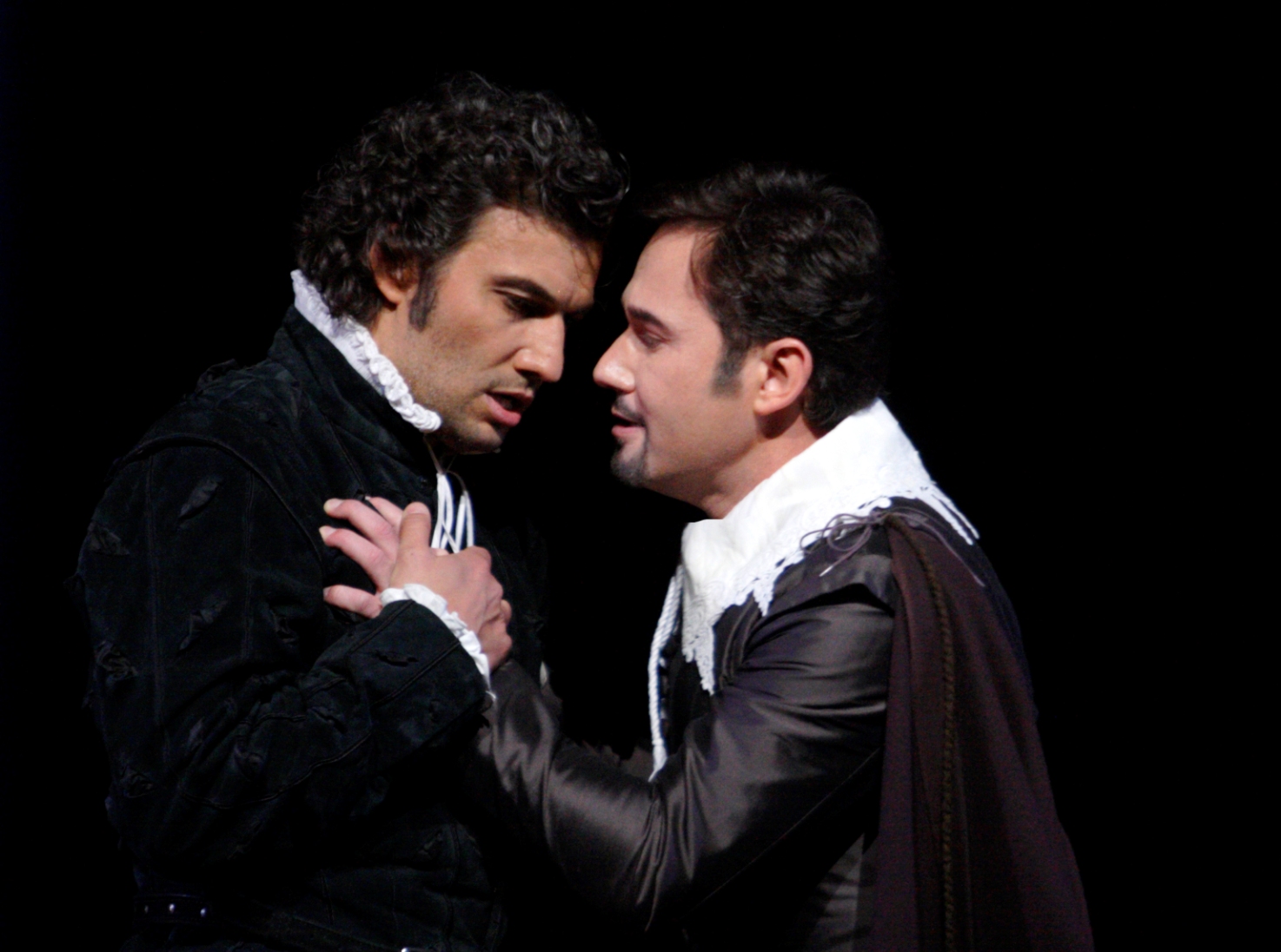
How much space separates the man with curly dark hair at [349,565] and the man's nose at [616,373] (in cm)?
11

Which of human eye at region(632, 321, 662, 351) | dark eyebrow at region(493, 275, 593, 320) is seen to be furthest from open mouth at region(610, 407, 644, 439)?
dark eyebrow at region(493, 275, 593, 320)

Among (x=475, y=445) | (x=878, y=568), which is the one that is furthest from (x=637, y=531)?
(x=878, y=568)

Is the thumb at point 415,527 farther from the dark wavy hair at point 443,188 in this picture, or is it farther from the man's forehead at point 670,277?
the man's forehead at point 670,277

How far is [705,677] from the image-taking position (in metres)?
2.04

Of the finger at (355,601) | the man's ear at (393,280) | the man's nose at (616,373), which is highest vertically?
the man's ear at (393,280)

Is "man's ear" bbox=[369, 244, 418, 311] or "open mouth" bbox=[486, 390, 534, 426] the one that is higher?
"man's ear" bbox=[369, 244, 418, 311]

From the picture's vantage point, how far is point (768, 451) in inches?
85.7

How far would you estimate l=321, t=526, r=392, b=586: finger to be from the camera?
1.77 meters

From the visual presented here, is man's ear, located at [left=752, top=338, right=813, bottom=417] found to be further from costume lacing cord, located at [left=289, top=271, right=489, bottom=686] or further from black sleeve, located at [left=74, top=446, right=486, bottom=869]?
black sleeve, located at [left=74, top=446, right=486, bottom=869]

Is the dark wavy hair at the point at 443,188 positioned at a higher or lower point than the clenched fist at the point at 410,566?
higher

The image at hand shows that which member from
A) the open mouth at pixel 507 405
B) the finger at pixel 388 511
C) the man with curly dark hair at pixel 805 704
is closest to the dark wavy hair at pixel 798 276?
the man with curly dark hair at pixel 805 704

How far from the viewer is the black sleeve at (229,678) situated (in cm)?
158

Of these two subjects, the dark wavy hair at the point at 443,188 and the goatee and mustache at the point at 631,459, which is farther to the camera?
the goatee and mustache at the point at 631,459

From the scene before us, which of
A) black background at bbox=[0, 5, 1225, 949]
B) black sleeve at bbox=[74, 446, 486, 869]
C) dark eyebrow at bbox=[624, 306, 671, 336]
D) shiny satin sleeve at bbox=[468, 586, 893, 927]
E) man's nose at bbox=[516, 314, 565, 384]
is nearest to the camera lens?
black sleeve at bbox=[74, 446, 486, 869]
